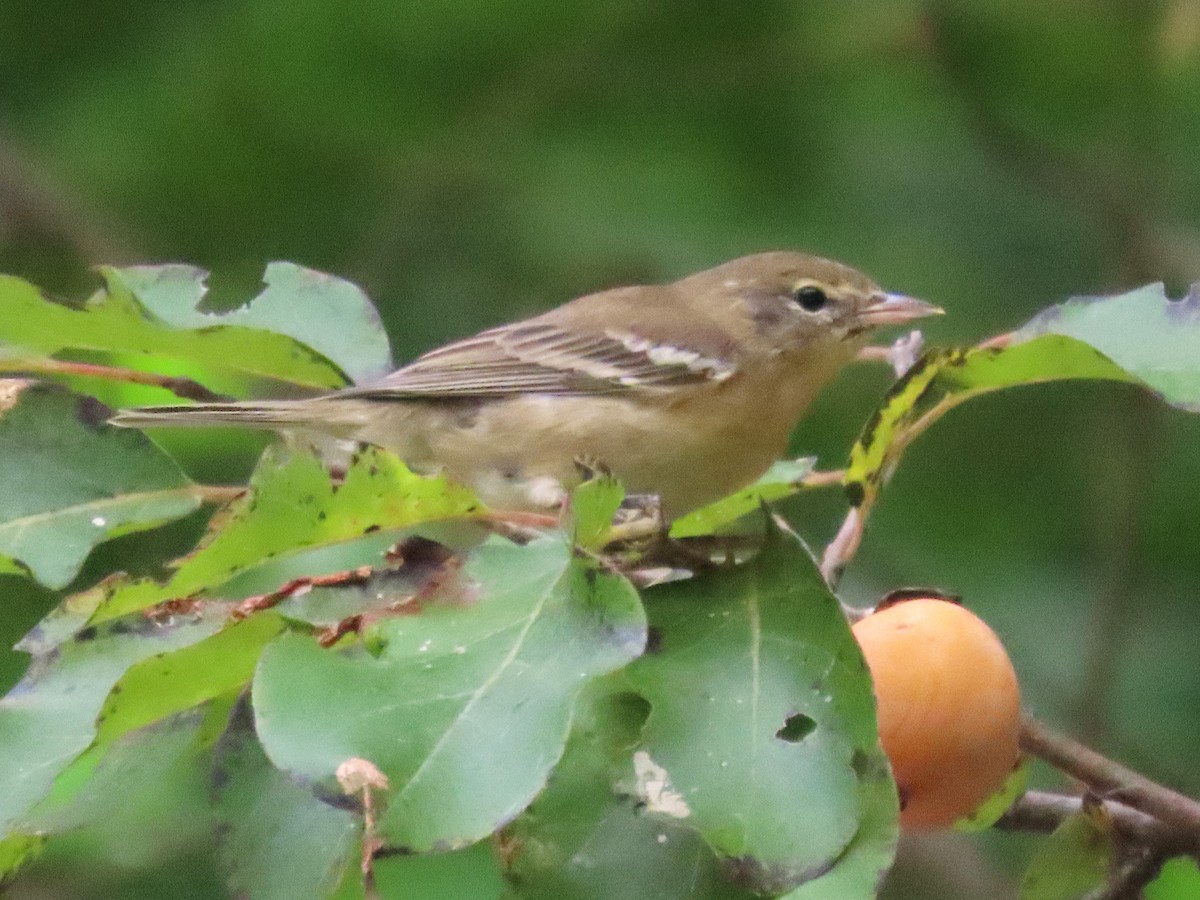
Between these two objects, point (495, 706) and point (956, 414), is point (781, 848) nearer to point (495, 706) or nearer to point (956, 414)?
point (495, 706)

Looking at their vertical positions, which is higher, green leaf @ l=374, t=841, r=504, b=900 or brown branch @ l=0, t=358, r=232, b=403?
brown branch @ l=0, t=358, r=232, b=403

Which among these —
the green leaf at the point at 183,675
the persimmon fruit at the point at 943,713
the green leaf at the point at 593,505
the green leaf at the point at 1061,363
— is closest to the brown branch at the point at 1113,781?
the persimmon fruit at the point at 943,713

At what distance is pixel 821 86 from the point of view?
466 cm

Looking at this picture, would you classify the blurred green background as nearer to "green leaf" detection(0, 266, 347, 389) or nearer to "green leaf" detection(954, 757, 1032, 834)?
"green leaf" detection(954, 757, 1032, 834)

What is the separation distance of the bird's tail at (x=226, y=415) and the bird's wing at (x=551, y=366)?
0.17 meters

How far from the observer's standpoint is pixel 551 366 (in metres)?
3.29

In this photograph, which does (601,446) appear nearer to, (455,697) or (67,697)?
(67,697)

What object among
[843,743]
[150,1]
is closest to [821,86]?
[150,1]

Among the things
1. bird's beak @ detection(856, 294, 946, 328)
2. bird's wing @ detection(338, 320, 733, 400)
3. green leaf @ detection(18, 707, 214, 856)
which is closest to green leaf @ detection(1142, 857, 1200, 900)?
bird's beak @ detection(856, 294, 946, 328)

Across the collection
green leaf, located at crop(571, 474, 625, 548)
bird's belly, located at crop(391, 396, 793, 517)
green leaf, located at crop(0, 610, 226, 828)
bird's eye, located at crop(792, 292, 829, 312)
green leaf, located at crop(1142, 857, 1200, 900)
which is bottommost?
green leaf, located at crop(1142, 857, 1200, 900)

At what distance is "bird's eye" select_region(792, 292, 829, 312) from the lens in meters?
3.23

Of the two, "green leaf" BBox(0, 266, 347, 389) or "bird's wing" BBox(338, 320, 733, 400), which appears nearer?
"green leaf" BBox(0, 266, 347, 389)

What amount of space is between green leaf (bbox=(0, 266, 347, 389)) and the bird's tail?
113 millimetres

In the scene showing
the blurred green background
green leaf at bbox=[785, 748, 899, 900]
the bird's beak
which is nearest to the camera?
green leaf at bbox=[785, 748, 899, 900]
